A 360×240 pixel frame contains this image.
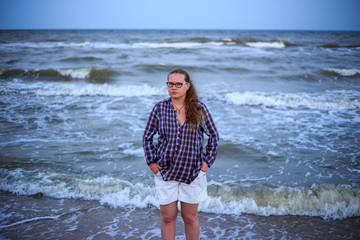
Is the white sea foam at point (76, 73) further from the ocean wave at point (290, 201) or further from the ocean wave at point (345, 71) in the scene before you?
the ocean wave at point (345, 71)

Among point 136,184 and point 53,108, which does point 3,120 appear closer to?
point 53,108

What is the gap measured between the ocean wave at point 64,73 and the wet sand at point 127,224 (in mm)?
11452

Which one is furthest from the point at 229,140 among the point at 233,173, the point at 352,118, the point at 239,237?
the point at 352,118

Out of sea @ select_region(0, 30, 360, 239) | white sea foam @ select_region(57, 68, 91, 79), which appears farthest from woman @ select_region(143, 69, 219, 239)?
white sea foam @ select_region(57, 68, 91, 79)

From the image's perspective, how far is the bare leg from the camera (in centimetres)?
231

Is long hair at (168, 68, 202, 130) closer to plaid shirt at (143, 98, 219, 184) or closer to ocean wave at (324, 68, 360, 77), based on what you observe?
plaid shirt at (143, 98, 219, 184)

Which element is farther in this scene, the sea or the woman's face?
the sea

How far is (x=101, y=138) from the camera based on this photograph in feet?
21.6

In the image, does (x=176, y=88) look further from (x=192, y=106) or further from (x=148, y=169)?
(x=148, y=169)

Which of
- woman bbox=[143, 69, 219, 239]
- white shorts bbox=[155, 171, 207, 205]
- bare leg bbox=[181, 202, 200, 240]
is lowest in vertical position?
bare leg bbox=[181, 202, 200, 240]

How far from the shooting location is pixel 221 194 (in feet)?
13.7

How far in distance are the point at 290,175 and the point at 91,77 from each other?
Result: 1333cm

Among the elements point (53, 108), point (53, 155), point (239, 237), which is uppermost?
point (53, 108)

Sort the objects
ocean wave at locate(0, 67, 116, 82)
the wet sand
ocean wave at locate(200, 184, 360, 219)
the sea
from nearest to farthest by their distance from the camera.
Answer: the wet sand → the sea → ocean wave at locate(200, 184, 360, 219) → ocean wave at locate(0, 67, 116, 82)
